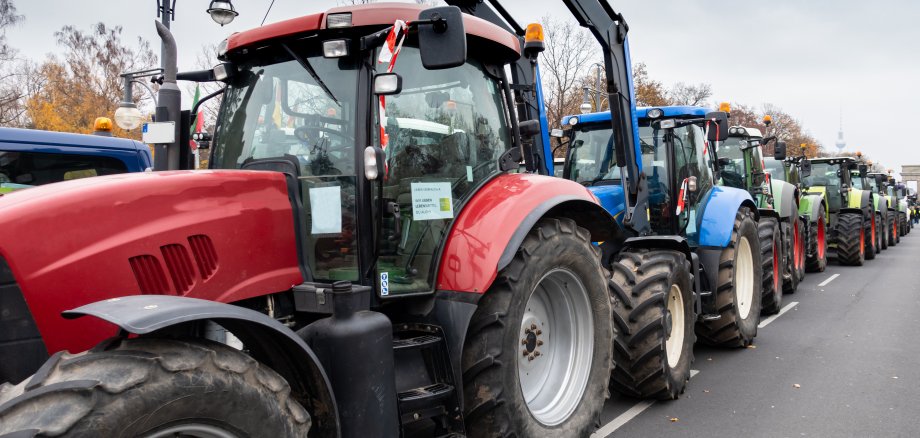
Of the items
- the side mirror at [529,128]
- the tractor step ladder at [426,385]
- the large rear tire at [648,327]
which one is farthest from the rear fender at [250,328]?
the large rear tire at [648,327]

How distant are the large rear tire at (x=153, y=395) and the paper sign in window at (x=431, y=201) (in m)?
1.26

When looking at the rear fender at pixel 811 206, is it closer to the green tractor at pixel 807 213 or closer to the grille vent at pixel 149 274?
the green tractor at pixel 807 213

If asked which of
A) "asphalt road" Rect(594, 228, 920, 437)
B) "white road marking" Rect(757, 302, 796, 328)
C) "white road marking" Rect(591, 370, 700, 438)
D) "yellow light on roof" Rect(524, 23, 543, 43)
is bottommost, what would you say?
"white road marking" Rect(757, 302, 796, 328)

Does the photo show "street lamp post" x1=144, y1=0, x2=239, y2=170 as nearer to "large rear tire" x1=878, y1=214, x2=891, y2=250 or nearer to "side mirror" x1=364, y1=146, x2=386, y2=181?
"side mirror" x1=364, y1=146, x2=386, y2=181

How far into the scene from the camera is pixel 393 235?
3.39m

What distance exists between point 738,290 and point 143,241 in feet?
20.4

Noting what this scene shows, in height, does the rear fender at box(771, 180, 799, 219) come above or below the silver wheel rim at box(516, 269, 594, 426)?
above

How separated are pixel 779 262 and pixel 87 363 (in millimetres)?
8987

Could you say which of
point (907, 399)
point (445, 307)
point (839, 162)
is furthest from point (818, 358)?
point (839, 162)

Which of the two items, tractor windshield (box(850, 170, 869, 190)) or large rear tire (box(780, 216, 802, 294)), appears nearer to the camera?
large rear tire (box(780, 216, 802, 294))

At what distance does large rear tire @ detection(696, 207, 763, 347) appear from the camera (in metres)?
6.54

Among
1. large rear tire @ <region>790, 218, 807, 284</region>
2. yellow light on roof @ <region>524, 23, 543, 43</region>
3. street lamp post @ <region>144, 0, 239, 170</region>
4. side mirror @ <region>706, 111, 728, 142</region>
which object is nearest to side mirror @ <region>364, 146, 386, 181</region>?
street lamp post @ <region>144, 0, 239, 170</region>

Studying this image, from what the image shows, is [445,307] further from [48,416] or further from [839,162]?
[839,162]

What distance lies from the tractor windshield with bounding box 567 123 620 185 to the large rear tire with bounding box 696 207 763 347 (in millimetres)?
1338
